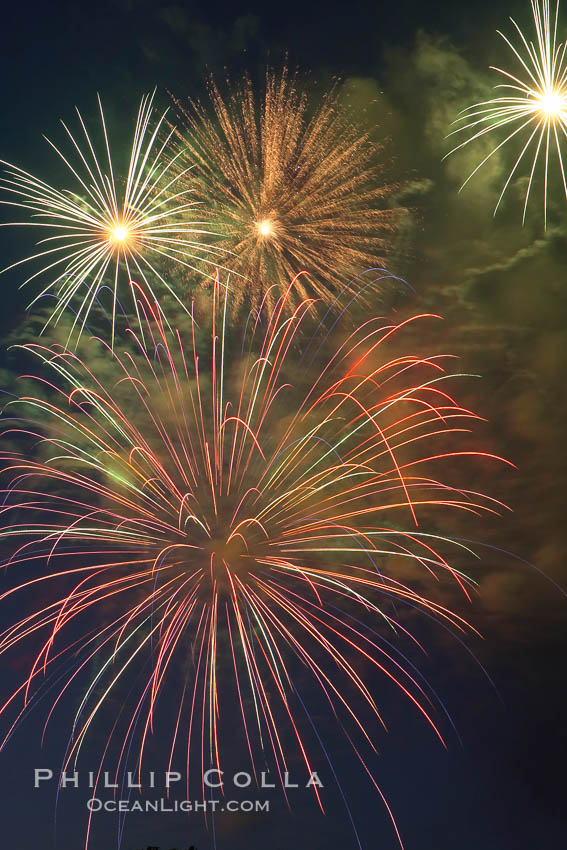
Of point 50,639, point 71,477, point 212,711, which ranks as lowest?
point 212,711

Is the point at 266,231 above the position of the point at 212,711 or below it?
above

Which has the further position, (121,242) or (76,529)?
(76,529)

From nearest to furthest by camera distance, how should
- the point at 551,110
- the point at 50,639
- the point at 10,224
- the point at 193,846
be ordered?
the point at 551,110
the point at 10,224
the point at 50,639
the point at 193,846

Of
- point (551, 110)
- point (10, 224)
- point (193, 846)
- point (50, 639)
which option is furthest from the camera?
point (193, 846)

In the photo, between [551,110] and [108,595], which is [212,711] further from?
[551,110]

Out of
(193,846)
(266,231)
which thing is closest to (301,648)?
(266,231)

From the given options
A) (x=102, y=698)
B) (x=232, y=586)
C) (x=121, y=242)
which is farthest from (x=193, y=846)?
(x=121, y=242)

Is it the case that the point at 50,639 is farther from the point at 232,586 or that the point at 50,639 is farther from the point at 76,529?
the point at 232,586

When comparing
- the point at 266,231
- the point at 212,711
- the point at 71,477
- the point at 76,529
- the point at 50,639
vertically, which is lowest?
the point at 212,711

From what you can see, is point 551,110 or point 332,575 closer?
point 551,110
